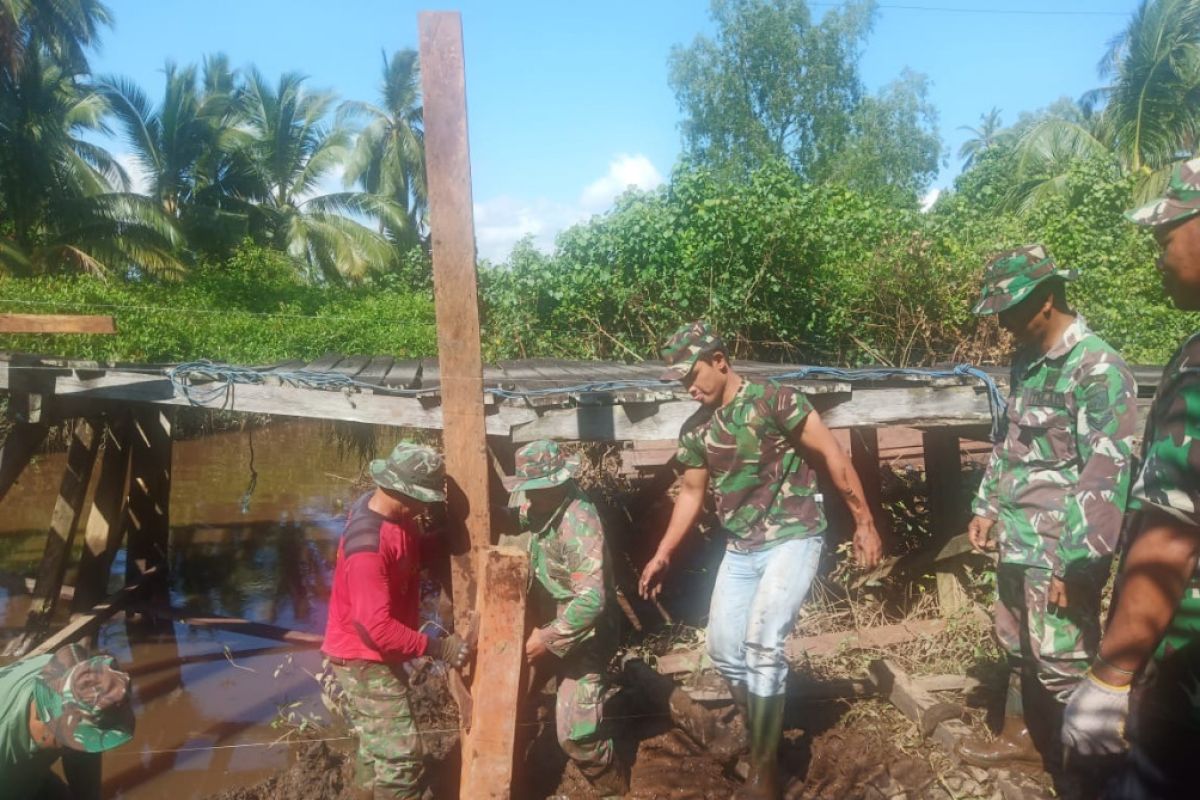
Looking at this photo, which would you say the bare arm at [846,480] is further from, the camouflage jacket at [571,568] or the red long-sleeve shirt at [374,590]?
the red long-sleeve shirt at [374,590]

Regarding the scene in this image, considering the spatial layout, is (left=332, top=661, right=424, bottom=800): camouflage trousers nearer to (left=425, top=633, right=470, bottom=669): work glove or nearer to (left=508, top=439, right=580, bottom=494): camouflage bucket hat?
(left=425, top=633, right=470, bottom=669): work glove

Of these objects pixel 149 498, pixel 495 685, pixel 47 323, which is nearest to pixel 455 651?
pixel 495 685

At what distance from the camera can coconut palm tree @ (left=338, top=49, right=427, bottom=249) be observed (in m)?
29.5

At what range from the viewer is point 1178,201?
6.72 feet

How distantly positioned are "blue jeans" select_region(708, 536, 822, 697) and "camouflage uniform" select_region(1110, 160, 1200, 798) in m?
1.88

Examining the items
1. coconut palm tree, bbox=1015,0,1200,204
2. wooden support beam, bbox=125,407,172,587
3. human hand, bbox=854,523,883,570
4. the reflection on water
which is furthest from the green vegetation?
human hand, bbox=854,523,883,570

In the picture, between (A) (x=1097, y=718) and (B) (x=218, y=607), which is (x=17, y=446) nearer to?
(B) (x=218, y=607)

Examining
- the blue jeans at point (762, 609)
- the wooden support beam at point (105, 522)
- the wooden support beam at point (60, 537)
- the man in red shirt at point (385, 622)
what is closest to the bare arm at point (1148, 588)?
the blue jeans at point (762, 609)

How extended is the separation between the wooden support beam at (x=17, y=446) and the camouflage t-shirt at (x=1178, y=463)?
21.2 feet

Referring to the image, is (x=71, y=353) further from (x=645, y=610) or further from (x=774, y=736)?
(x=774, y=736)

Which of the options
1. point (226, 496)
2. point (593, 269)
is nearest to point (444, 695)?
point (593, 269)

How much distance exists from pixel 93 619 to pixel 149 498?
4.57 ft

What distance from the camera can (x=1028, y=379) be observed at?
12.2 feet

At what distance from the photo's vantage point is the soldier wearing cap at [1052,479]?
10.9 feet
